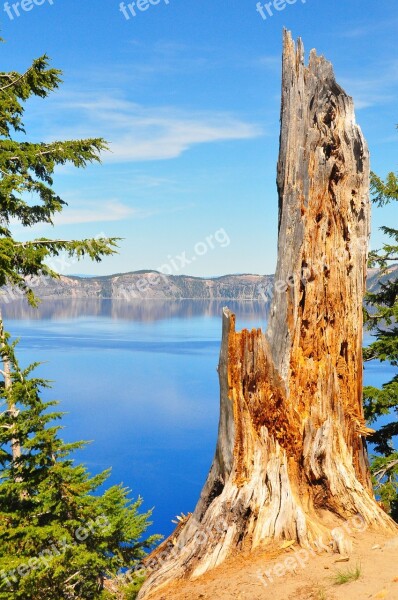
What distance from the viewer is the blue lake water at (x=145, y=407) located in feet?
156

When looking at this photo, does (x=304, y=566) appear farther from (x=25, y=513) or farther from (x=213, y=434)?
(x=213, y=434)

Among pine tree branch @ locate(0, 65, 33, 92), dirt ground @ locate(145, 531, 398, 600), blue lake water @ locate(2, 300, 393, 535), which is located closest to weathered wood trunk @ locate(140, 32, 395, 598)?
dirt ground @ locate(145, 531, 398, 600)

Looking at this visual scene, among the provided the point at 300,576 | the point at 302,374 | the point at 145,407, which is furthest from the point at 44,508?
the point at 145,407

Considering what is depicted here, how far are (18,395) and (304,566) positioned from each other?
706 centimetres

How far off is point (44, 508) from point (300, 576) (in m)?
6.70

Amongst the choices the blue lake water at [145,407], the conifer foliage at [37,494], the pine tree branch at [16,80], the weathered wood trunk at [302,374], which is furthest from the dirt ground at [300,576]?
the blue lake water at [145,407]

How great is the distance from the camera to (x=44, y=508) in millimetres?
11281

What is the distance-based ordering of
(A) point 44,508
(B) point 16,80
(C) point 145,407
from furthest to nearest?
(C) point 145,407 < (B) point 16,80 < (A) point 44,508

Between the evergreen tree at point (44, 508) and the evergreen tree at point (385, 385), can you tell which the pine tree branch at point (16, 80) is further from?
the evergreen tree at point (385, 385)

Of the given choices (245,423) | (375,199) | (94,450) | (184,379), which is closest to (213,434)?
(94,450)

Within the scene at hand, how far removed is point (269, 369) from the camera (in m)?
7.68

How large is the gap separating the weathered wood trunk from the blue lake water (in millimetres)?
36502

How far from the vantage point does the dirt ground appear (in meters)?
5.71

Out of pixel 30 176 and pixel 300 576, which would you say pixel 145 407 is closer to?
pixel 30 176
